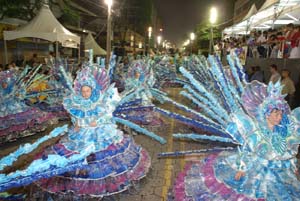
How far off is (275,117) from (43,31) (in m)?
9.18

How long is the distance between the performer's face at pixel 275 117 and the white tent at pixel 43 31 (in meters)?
8.57

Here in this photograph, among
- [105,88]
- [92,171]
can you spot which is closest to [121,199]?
[92,171]

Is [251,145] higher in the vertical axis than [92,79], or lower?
lower

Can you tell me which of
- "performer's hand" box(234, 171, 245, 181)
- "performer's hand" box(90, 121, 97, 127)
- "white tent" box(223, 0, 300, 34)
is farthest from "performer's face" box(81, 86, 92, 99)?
"white tent" box(223, 0, 300, 34)

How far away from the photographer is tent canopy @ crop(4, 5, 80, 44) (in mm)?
9938

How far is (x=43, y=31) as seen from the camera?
1011cm

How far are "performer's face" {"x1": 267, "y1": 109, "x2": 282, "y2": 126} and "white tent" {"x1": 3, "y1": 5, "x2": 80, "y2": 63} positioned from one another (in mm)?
8570

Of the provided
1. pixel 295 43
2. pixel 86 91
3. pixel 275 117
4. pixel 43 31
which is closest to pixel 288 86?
pixel 295 43

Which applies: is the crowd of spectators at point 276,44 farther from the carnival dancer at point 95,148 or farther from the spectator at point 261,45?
the carnival dancer at point 95,148

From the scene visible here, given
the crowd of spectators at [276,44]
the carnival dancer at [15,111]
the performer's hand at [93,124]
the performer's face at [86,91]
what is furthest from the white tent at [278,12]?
the carnival dancer at [15,111]

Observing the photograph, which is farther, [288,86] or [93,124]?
[288,86]

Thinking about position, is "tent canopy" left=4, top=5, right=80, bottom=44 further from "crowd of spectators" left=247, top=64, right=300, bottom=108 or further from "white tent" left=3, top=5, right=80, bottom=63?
"crowd of spectators" left=247, top=64, right=300, bottom=108

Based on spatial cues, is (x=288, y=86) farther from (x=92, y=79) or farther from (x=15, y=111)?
(x=15, y=111)

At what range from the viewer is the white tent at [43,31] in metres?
9.94
